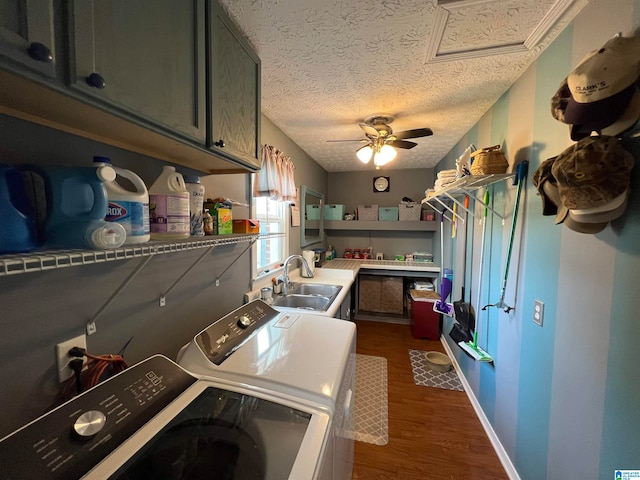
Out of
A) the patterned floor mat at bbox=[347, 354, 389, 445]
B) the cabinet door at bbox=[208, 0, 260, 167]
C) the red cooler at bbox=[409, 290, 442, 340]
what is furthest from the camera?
the red cooler at bbox=[409, 290, 442, 340]

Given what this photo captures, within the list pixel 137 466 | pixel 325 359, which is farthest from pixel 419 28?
pixel 137 466

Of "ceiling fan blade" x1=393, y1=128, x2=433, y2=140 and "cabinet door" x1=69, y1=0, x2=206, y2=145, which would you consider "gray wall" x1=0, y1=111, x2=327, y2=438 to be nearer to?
"cabinet door" x1=69, y1=0, x2=206, y2=145

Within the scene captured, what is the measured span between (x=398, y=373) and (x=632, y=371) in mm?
1983

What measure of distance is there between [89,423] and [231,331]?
589 millimetres

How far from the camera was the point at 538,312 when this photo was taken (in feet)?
4.42

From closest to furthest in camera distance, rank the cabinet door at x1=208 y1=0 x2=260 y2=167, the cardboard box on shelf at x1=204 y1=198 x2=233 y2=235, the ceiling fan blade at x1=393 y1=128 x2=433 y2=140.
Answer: the cabinet door at x1=208 y1=0 x2=260 y2=167 < the cardboard box on shelf at x1=204 y1=198 x2=233 y2=235 < the ceiling fan blade at x1=393 y1=128 x2=433 y2=140

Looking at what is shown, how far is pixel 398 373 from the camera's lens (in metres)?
2.60

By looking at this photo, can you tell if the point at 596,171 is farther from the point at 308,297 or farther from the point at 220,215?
the point at 308,297

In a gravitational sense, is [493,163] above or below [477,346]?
above

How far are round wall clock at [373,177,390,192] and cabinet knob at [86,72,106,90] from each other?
13.5 feet

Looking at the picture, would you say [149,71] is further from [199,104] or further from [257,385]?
[257,385]

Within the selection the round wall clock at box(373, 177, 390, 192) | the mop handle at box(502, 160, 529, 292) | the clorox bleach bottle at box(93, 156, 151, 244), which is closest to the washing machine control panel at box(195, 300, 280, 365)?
the clorox bleach bottle at box(93, 156, 151, 244)

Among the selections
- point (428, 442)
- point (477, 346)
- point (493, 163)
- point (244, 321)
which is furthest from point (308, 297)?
point (493, 163)

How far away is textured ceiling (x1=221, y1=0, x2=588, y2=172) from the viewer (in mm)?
1089
